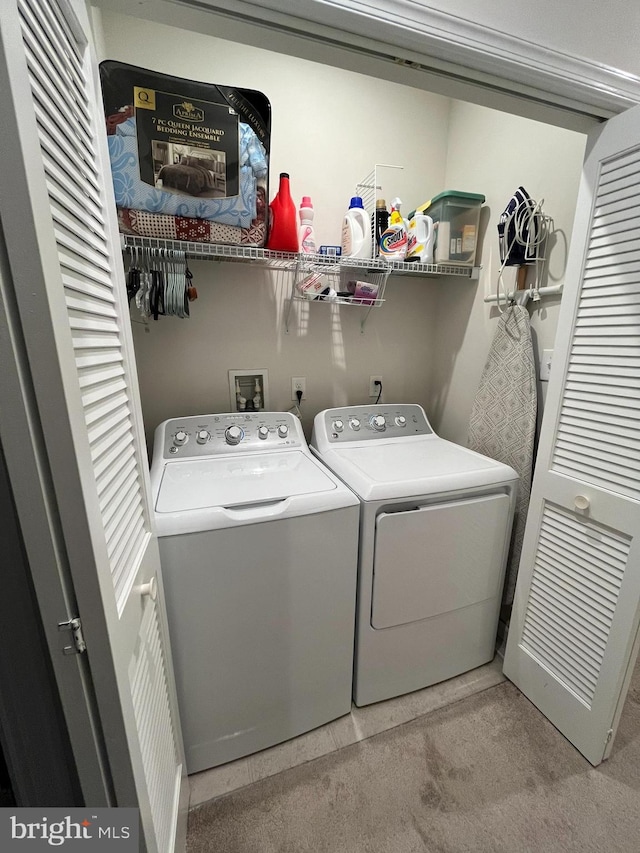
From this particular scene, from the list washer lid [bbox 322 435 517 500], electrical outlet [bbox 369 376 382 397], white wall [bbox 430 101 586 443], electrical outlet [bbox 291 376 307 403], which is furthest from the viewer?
electrical outlet [bbox 369 376 382 397]

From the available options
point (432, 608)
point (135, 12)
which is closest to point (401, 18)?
point (135, 12)

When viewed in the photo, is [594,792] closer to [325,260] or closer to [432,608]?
[432,608]

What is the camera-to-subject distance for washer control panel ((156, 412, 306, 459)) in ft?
4.99

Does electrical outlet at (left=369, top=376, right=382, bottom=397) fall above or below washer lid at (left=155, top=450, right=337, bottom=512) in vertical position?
above

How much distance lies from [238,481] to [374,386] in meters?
1.11

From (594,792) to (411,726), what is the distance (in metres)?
0.59

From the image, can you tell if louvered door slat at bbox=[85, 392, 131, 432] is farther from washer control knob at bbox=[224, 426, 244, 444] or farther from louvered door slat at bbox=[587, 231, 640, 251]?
louvered door slat at bbox=[587, 231, 640, 251]

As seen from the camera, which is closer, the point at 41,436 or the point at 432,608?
the point at 41,436

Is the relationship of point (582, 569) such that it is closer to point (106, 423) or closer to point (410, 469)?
point (410, 469)

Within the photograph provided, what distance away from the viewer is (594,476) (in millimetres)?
1161

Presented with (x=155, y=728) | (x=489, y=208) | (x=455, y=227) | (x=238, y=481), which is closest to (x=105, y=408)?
(x=238, y=481)

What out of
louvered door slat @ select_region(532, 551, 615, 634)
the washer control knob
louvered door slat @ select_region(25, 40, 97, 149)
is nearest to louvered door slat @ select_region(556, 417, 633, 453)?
louvered door slat @ select_region(532, 551, 615, 634)

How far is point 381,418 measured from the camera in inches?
72.1

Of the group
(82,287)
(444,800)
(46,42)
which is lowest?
(444,800)
